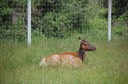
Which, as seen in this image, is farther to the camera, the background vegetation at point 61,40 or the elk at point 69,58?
the elk at point 69,58

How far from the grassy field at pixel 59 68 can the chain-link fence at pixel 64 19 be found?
0.09ft

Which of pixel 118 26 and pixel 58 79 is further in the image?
pixel 118 26

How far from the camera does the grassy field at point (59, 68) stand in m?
1.06

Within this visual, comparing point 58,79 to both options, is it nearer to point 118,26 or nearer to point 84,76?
point 84,76

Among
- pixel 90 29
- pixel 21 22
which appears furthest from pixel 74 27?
pixel 21 22

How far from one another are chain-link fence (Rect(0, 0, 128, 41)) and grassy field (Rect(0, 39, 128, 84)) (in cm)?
3

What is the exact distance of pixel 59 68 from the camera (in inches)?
45.2

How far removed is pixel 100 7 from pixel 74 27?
11 cm

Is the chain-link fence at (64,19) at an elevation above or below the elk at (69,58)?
above

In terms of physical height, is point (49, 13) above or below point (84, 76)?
above

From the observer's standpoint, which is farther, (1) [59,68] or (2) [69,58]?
(2) [69,58]

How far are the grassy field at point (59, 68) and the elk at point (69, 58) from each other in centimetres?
2

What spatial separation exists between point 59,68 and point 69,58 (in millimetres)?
149

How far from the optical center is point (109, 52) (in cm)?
117
